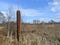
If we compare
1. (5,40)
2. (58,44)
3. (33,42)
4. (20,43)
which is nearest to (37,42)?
(33,42)

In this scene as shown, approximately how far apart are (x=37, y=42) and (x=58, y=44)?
11.8 feet

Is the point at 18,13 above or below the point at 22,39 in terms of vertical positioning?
above

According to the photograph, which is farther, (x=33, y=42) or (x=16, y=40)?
(x=33, y=42)

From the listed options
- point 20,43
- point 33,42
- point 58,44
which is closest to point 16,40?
point 20,43

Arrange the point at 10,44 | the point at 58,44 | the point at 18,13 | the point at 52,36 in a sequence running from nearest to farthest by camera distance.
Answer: the point at 10,44 → the point at 18,13 → the point at 58,44 → the point at 52,36

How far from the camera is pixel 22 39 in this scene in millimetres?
11969

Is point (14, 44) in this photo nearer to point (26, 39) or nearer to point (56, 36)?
point (26, 39)

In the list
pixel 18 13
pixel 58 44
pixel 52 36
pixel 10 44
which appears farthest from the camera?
pixel 52 36

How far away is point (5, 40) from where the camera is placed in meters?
10.9

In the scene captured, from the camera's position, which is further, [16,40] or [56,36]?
[56,36]

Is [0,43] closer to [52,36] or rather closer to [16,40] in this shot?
[16,40]

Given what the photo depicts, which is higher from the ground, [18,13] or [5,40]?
[18,13]

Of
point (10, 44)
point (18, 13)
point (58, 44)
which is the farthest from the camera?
point (58, 44)

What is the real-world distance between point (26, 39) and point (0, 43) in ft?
5.70
